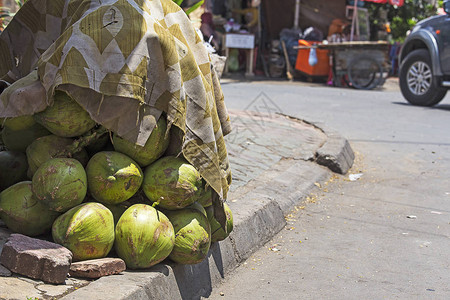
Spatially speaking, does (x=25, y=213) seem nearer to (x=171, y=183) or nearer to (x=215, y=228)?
(x=171, y=183)

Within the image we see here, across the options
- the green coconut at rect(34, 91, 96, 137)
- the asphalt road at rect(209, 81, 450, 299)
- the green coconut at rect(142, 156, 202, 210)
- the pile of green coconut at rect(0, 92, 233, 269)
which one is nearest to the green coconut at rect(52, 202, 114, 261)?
the pile of green coconut at rect(0, 92, 233, 269)

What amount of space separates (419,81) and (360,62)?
3825 millimetres

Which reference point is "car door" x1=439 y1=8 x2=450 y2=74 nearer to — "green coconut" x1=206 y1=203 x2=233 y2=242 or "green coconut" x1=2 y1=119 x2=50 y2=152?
"green coconut" x1=206 y1=203 x2=233 y2=242

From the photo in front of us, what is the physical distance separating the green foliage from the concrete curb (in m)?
13.6

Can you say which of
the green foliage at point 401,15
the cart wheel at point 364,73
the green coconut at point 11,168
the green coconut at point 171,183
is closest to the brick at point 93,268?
the green coconut at point 171,183

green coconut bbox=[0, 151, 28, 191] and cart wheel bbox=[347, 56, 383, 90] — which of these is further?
cart wheel bbox=[347, 56, 383, 90]

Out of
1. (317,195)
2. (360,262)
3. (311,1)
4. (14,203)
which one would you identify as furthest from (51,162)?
(311,1)

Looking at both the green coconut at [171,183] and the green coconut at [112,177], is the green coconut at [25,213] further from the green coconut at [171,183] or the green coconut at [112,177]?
the green coconut at [171,183]

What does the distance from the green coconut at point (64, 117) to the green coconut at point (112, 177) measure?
0.17 meters

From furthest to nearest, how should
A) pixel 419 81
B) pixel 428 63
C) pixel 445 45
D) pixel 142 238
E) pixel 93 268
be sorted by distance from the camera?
pixel 419 81 < pixel 428 63 < pixel 445 45 < pixel 142 238 < pixel 93 268

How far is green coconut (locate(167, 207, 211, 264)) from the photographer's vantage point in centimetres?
291

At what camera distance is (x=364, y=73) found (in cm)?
1518

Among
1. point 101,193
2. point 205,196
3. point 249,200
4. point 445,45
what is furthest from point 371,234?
point 445,45

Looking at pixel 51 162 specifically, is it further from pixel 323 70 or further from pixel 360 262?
pixel 323 70
